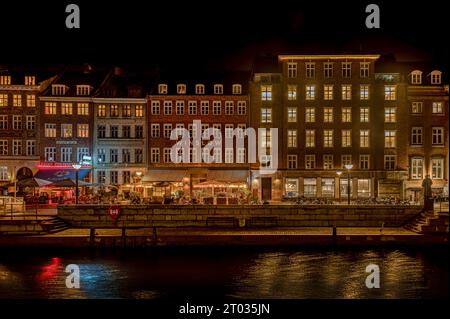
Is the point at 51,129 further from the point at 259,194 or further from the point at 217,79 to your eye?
the point at 259,194

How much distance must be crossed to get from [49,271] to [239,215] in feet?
49.8

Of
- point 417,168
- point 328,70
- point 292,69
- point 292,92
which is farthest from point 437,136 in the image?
point 292,69

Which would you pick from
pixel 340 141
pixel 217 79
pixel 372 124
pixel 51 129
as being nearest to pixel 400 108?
pixel 372 124

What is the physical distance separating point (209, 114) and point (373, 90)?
15.3 m

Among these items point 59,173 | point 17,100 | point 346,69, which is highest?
point 346,69

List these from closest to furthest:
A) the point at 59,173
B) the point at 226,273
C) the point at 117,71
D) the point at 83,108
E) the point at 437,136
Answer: the point at 226,273 → the point at 59,173 → the point at 437,136 → the point at 83,108 → the point at 117,71

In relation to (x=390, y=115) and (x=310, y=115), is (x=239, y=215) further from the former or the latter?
→ (x=390, y=115)

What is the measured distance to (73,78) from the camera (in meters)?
53.8

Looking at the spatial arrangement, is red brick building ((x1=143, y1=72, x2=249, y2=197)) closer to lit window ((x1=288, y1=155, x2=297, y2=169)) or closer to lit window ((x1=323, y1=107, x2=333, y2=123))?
lit window ((x1=288, y1=155, x2=297, y2=169))

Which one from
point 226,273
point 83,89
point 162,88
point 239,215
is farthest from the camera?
point 162,88

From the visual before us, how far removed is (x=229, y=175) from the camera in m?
50.7

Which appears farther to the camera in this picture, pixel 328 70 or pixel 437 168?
pixel 328 70
